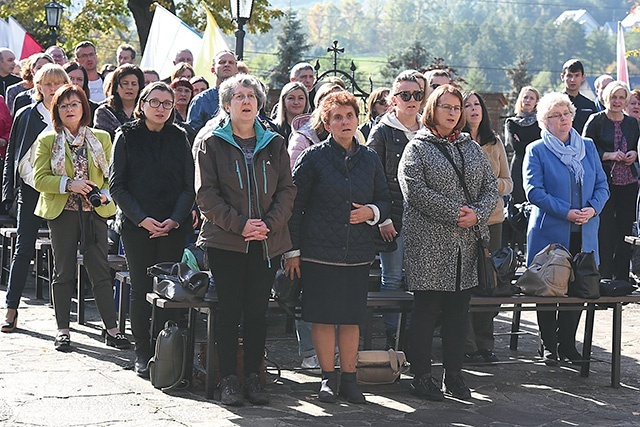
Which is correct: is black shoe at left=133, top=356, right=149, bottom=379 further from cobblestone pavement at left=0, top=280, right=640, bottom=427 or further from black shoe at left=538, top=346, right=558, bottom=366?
black shoe at left=538, top=346, right=558, bottom=366

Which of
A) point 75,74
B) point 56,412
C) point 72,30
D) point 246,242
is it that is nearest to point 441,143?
point 246,242

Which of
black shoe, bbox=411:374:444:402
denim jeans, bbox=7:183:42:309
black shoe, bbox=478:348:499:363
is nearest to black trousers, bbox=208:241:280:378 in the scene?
black shoe, bbox=411:374:444:402

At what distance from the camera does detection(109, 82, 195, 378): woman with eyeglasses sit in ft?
23.9

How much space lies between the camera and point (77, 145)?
8.05 m

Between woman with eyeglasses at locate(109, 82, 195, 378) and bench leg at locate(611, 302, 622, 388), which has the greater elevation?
woman with eyeglasses at locate(109, 82, 195, 378)

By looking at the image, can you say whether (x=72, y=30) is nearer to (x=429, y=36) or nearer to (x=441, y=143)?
(x=441, y=143)

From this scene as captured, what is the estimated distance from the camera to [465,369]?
26.0ft

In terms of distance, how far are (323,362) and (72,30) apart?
2576cm

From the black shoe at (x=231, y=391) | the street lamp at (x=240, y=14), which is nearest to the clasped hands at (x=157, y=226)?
the black shoe at (x=231, y=391)

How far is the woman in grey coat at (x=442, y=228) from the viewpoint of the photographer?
22.7 ft

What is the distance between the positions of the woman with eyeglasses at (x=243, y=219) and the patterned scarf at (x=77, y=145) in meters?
1.74

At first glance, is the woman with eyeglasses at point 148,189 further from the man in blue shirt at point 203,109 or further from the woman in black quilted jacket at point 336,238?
the man in blue shirt at point 203,109

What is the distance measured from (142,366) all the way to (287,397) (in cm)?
108

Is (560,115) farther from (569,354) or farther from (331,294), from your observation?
(331,294)
